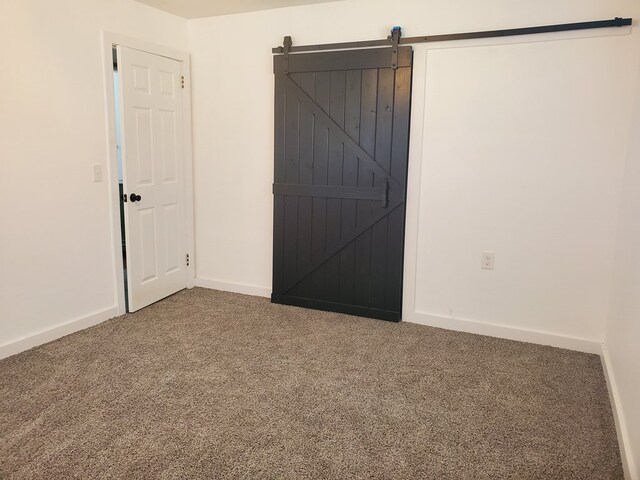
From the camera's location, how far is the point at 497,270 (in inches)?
127

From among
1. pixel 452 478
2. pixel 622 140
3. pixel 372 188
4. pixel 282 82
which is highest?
pixel 282 82

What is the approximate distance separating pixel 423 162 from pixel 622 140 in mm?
1227

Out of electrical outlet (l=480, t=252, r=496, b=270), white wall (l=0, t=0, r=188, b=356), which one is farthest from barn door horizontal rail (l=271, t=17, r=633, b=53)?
electrical outlet (l=480, t=252, r=496, b=270)

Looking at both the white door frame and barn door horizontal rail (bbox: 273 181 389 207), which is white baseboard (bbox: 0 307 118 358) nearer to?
the white door frame

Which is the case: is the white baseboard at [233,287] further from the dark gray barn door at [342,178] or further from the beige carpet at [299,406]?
the beige carpet at [299,406]

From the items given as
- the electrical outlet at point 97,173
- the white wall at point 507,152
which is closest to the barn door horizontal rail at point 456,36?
the white wall at point 507,152

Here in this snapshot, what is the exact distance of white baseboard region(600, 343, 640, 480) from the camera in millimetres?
1790

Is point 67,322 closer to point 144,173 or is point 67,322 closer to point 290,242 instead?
point 144,173

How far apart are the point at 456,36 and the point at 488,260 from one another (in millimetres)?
1570

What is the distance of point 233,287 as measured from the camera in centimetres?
420

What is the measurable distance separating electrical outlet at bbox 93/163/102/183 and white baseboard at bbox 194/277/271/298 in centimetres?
141

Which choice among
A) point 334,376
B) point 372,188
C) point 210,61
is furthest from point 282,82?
point 334,376

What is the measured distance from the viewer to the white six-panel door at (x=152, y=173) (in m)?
3.44

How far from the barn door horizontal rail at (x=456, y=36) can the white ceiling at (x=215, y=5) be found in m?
0.28
